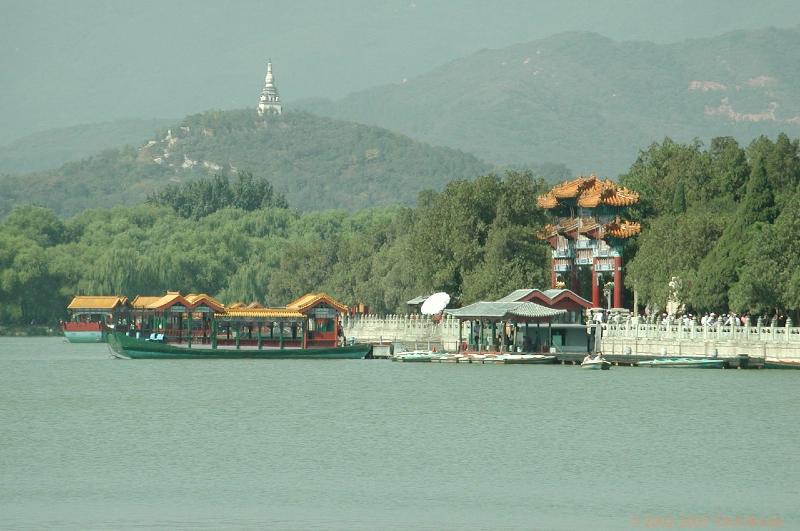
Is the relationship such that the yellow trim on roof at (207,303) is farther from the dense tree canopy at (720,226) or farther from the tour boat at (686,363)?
the tour boat at (686,363)

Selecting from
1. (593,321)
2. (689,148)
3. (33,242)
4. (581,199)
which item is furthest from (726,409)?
(33,242)

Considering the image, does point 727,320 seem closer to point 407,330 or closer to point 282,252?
point 407,330

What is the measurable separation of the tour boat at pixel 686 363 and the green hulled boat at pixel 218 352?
21957 millimetres

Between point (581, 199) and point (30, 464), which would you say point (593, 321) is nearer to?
point (581, 199)

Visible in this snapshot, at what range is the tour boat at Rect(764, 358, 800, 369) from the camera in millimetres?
69250

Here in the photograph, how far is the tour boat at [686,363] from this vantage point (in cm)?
7175

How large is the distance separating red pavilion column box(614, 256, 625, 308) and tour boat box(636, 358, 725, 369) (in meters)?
18.1

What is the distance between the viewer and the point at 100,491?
34.1 m

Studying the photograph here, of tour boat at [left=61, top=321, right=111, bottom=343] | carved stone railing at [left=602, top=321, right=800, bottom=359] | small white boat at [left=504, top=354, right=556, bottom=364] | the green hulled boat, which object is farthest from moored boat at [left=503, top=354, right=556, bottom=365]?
tour boat at [left=61, top=321, right=111, bottom=343]

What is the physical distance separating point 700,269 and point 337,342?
84.8 ft

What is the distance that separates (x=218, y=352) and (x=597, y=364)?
2484cm

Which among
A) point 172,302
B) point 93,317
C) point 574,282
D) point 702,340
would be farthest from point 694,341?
point 93,317

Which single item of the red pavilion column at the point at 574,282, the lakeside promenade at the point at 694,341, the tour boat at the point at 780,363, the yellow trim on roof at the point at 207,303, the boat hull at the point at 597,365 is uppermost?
the red pavilion column at the point at 574,282

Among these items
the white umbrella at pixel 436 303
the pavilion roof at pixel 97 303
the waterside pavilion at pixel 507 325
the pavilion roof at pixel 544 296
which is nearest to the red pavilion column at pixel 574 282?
the waterside pavilion at pixel 507 325
